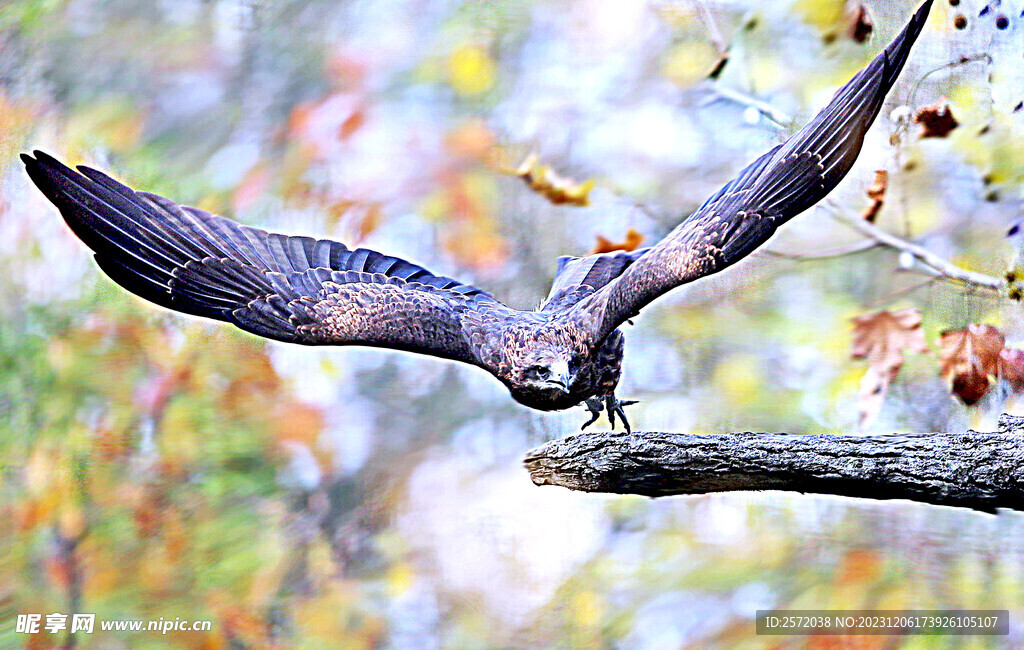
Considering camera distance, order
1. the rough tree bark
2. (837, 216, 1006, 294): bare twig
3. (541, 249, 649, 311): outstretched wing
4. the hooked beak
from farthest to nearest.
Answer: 1. (837, 216, 1006, 294): bare twig
2. (541, 249, 649, 311): outstretched wing
3. the hooked beak
4. the rough tree bark

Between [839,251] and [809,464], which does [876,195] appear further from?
[809,464]

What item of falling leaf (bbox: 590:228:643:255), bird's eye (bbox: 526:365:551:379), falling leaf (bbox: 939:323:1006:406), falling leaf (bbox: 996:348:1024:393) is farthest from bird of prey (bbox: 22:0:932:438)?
falling leaf (bbox: 996:348:1024:393)

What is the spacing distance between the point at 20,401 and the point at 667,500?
4.96ft

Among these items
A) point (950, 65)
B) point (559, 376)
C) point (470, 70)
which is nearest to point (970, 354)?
point (950, 65)

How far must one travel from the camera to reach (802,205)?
1217mm

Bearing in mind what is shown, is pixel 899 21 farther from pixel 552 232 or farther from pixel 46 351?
pixel 46 351

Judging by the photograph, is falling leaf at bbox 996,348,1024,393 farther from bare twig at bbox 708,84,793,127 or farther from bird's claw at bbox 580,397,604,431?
bird's claw at bbox 580,397,604,431

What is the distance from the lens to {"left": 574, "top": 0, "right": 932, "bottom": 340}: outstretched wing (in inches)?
45.9

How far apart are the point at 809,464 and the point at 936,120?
0.98m

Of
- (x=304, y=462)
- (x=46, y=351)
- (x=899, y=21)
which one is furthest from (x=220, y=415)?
(x=899, y=21)

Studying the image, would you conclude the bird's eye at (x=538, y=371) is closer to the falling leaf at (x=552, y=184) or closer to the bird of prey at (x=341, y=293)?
the bird of prey at (x=341, y=293)

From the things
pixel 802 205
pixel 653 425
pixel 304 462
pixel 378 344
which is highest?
pixel 802 205

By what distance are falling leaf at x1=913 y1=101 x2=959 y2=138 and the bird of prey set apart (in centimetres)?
73

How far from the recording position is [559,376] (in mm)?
1421
